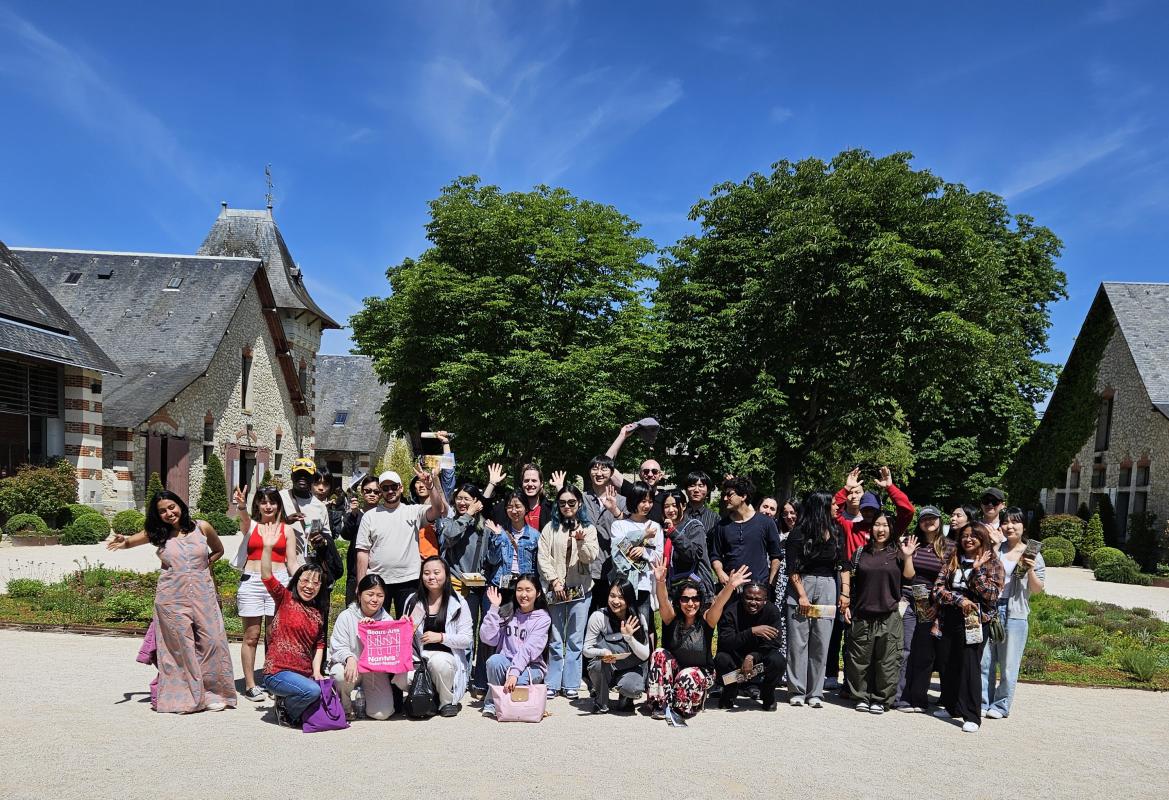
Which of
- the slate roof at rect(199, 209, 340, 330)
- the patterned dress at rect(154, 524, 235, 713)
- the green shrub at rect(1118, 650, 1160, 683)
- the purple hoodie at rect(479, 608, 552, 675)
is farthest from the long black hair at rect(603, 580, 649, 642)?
the slate roof at rect(199, 209, 340, 330)

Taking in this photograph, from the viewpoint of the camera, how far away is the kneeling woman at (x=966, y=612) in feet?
20.8

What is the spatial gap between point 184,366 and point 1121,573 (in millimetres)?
25577

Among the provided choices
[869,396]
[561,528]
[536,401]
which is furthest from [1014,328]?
[561,528]

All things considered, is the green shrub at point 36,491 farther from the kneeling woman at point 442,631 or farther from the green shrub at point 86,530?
the kneeling woman at point 442,631

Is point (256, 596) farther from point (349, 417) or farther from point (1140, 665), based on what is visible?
point (349, 417)

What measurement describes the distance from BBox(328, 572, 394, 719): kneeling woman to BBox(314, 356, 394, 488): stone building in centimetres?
3679

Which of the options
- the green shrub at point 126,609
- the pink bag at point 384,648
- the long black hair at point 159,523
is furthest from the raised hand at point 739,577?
the green shrub at point 126,609

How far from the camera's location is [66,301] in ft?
91.6

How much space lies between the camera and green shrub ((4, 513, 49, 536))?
18.2 m

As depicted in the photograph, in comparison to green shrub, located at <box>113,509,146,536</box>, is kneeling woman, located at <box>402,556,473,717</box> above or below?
above

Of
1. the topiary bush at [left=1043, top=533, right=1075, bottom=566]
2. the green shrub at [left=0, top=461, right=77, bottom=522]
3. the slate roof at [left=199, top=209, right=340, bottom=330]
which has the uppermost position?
the slate roof at [left=199, top=209, right=340, bottom=330]

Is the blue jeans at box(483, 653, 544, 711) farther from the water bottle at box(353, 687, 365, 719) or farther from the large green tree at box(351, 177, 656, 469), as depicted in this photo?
the large green tree at box(351, 177, 656, 469)

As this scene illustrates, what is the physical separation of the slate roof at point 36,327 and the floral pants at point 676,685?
60.8ft

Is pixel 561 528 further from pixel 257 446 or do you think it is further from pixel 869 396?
pixel 257 446
